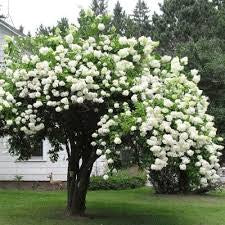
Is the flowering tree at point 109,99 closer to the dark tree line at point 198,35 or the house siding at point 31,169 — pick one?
the house siding at point 31,169

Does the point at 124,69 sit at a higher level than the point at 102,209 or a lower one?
higher

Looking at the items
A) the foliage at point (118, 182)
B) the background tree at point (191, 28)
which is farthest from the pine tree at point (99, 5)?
the foliage at point (118, 182)

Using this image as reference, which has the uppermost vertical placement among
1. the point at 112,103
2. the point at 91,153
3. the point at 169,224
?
the point at 112,103

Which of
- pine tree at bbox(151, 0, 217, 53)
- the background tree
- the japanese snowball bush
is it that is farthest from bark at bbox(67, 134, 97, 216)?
pine tree at bbox(151, 0, 217, 53)

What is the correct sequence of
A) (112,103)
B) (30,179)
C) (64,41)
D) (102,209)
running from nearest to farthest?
(112,103), (64,41), (102,209), (30,179)

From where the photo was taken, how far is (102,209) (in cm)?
1546

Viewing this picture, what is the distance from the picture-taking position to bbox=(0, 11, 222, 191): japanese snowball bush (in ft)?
33.5

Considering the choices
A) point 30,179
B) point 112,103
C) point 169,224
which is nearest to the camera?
point 112,103

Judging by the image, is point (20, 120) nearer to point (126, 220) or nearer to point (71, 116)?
point (71, 116)

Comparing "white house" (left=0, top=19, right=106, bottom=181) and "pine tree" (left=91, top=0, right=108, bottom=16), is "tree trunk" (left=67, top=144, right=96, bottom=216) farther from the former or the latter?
"pine tree" (left=91, top=0, right=108, bottom=16)

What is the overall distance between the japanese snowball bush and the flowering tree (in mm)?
18

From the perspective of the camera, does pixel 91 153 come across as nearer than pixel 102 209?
Yes

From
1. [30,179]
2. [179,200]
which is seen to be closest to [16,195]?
[30,179]

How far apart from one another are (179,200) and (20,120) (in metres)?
8.83
